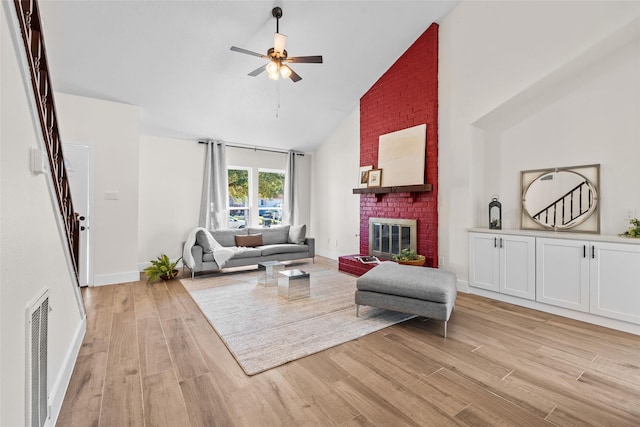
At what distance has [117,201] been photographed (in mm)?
4477

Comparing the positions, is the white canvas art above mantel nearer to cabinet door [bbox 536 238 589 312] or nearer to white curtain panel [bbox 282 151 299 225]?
cabinet door [bbox 536 238 589 312]

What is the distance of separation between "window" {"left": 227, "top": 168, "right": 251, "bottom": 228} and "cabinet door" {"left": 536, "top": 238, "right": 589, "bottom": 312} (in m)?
5.44

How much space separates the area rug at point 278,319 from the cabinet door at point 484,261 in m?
1.37

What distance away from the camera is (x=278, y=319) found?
306 cm

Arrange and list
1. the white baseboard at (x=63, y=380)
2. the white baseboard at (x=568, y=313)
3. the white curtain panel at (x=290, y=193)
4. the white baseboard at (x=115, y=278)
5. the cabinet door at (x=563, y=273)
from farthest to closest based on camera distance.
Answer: the white curtain panel at (x=290, y=193)
the white baseboard at (x=115, y=278)
the cabinet door at (x=563, y=273)
the white baseboard at (x=568, y=313)
the white baseboard at (x=63, y=380)

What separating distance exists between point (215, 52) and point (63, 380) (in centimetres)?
384

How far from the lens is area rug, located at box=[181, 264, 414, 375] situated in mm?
2428

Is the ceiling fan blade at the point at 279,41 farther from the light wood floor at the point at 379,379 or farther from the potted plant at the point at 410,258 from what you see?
the potted plant at the point at 410,258

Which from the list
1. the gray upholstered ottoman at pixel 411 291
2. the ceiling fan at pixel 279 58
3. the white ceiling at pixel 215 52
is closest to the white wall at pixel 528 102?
the white ceiling at pixel 215 52

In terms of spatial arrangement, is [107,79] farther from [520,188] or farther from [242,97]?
[520,188]

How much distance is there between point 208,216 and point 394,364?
192 inches

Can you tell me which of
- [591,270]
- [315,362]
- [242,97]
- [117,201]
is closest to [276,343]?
[315,362]

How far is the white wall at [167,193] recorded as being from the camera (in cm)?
549

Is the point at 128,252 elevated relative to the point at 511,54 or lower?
lower
